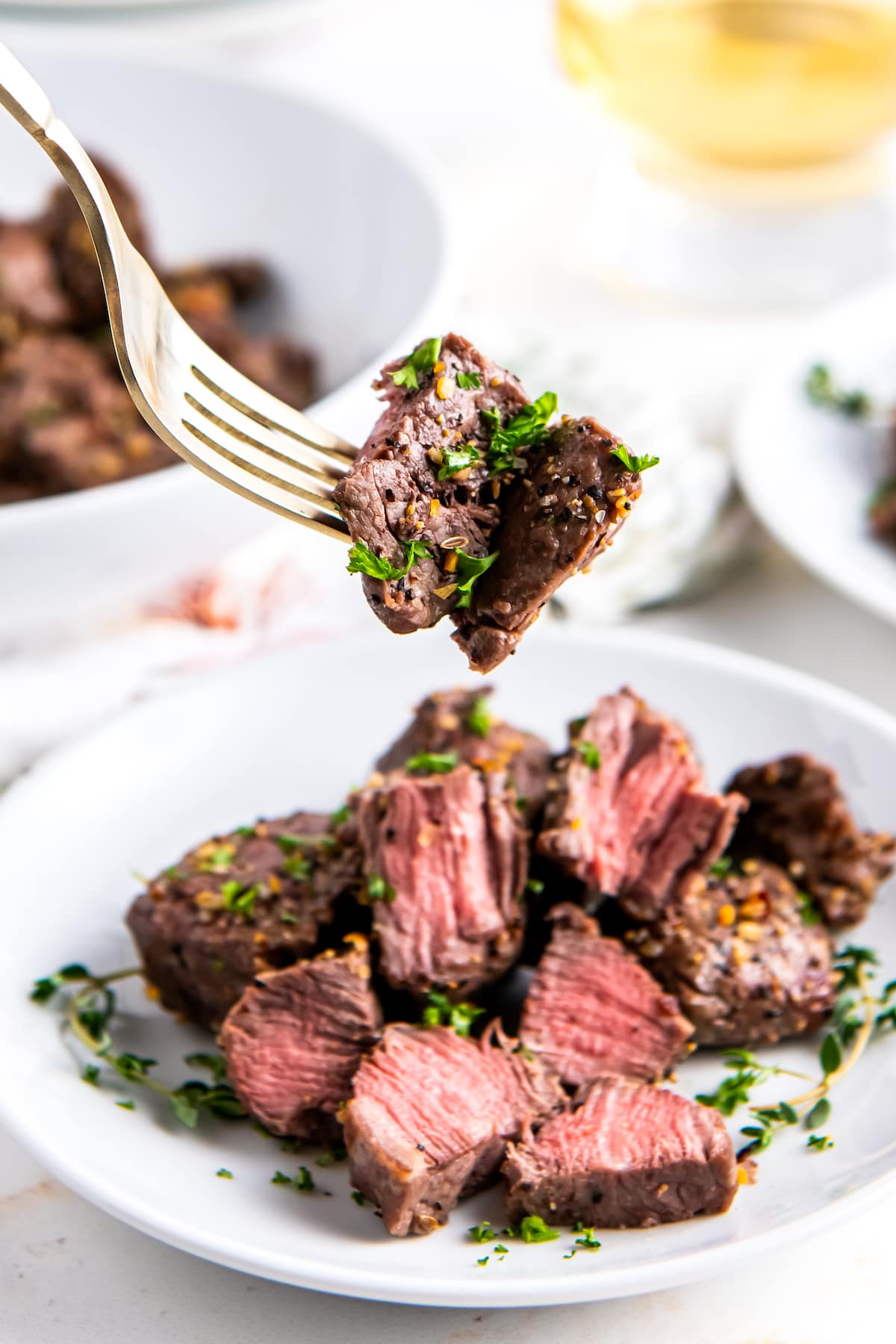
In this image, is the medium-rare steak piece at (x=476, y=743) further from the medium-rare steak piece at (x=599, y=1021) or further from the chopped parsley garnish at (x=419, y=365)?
the chopped parsley garnish at (x=419, y=365)

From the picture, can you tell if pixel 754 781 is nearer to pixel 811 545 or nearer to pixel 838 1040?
pixel 838 1040

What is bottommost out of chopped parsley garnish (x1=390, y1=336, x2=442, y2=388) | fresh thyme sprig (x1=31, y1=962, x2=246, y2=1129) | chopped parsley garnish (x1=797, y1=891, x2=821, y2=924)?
fresh thyme sprig (x1=31, y1=962, x2=246, y2=1129)

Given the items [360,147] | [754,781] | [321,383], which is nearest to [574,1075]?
[754,781]

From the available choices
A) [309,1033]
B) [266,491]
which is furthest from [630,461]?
[309,1033]

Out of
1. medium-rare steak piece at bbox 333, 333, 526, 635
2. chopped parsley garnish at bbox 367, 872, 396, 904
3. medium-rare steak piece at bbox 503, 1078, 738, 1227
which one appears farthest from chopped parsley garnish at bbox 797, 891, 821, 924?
medium-rare steak piece at bbox 333, 333, 526, 635

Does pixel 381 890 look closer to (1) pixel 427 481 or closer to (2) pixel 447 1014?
(2) pixel 447 1014

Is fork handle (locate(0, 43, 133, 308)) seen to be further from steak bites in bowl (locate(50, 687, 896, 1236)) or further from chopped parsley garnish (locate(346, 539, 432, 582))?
steak bites in bowl (locate(50, 687, 896, 1236))
